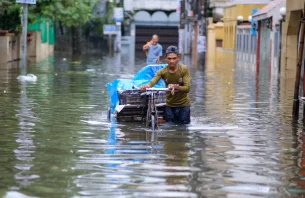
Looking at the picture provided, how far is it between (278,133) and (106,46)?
7844 centimetres

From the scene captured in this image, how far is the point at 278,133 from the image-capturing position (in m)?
15.1

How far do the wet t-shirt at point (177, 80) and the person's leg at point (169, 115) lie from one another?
87mm

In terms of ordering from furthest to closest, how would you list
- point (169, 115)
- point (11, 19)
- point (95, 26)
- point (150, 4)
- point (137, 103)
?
1. point (150, 4)
2. point (95, 26)
3. point (11, 19)
4. point (137, 103)
5. point (169, 115)

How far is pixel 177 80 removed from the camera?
49.8ft

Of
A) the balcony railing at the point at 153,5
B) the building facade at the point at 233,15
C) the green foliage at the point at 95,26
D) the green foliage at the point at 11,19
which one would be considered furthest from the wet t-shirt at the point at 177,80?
the balcony railing at the point at 153,5

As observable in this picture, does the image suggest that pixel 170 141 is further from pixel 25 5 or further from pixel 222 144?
pixel 25 5

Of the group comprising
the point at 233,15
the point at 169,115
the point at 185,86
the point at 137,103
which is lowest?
the point at 169,115

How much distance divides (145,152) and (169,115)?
327cm

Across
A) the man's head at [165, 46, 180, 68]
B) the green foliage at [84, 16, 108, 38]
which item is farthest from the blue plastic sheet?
the green foliage at [84, 16, 108, 38]

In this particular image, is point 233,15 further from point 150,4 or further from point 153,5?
point 153,5

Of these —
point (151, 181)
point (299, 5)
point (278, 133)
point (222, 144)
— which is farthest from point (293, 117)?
point (299, 5)

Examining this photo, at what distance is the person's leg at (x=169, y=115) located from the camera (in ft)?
50.6

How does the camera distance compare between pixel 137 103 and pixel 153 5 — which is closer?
pixel 137 103

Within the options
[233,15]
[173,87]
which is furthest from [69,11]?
[173,87]
